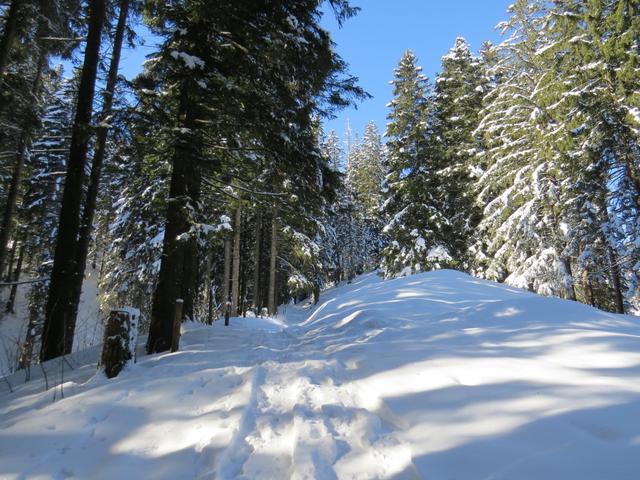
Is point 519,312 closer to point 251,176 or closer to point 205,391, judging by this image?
point 205,391

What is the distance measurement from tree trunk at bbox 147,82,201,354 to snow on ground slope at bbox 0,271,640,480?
3.33ft

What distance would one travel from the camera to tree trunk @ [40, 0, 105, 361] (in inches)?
281

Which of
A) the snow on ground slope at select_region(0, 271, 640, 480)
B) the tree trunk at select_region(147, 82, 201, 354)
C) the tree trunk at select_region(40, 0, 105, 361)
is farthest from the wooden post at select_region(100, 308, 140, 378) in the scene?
the tree trunk at select_region(40, 0, 105, 361)

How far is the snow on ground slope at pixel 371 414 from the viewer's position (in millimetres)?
2703

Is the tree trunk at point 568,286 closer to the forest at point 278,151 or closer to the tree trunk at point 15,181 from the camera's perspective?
the forest at point 278,151

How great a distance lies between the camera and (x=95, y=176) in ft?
30.2

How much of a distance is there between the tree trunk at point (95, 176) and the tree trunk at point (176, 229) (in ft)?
5.03

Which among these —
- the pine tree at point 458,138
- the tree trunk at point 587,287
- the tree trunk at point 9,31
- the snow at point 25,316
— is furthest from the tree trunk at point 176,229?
the pine tree at point 458,138

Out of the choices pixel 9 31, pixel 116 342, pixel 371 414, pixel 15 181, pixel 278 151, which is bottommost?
pixel 371 414

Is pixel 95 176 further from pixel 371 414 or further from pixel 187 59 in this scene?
pixel 371 414

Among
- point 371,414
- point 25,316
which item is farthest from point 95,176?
point 25,316

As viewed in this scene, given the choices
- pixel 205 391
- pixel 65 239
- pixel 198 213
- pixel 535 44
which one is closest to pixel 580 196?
pixel 535 44

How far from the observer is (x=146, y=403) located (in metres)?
4.09

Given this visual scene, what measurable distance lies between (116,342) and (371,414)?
3.78m
